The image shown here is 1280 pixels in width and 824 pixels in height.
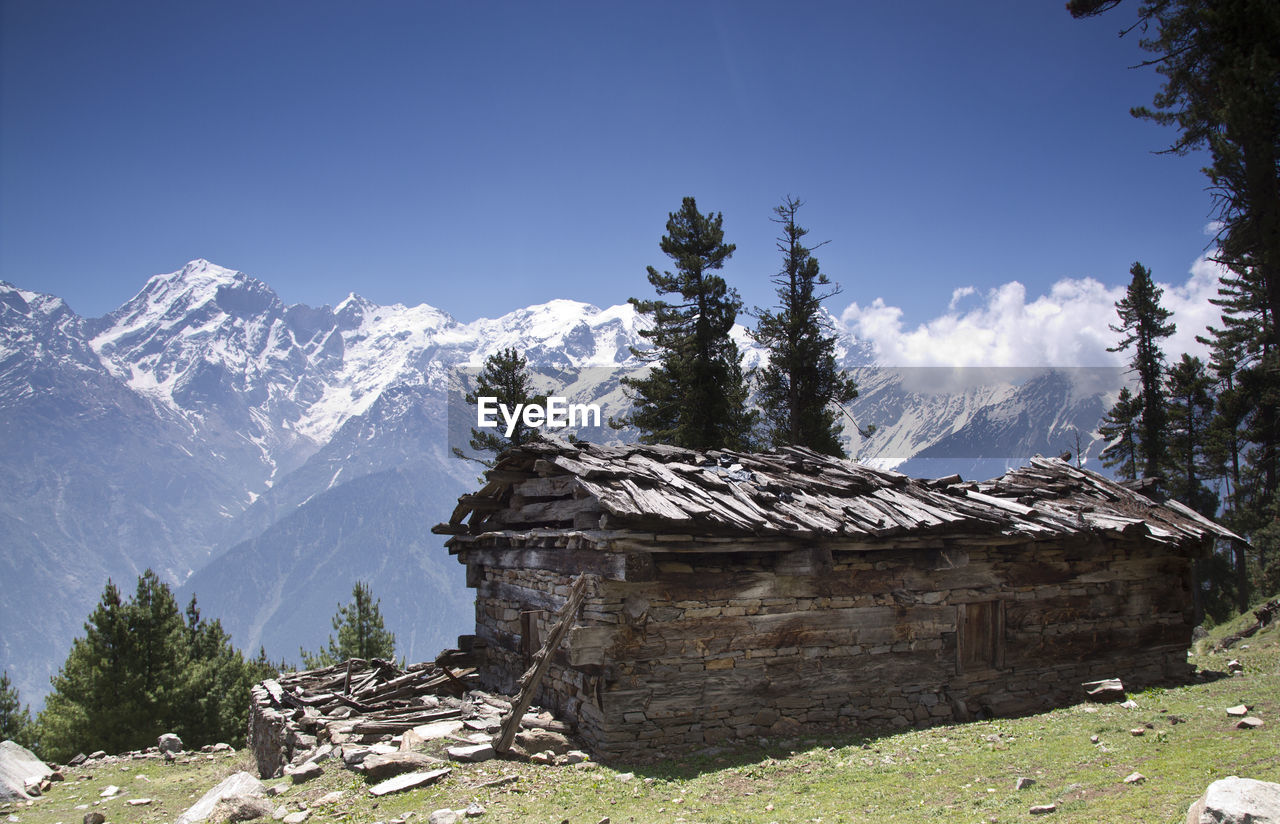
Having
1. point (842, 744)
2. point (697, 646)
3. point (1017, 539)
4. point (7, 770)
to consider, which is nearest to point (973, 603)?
point (1017, 539)

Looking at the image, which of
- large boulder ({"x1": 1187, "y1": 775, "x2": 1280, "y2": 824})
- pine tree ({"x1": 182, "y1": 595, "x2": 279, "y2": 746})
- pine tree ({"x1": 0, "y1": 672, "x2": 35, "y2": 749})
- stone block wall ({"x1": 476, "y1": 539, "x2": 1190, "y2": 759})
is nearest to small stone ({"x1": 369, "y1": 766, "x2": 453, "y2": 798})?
stone block wall ({"x1": 476, "y1": 539, "x2": 1190, "y2": 759})

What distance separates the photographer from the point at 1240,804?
4.36 m

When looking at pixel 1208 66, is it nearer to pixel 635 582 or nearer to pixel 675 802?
pixel 635 582

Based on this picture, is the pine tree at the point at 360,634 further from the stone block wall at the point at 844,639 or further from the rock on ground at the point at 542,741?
the rock on ground at the point at 542,741

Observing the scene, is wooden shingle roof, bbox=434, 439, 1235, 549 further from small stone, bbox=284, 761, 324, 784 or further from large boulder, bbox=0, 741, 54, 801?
large boulder, bbox=0, 741, 54, 801

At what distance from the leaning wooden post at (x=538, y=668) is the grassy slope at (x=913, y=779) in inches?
15.8

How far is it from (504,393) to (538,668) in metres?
23.2

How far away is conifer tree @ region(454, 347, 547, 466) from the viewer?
3139 centimetres

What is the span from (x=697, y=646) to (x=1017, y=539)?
552 centimetres

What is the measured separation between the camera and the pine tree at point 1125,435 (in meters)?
33.1

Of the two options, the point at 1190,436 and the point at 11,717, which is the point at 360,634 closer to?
the point at 11,717


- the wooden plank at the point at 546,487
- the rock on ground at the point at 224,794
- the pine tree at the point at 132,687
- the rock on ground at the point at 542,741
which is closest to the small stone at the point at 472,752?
the rock on ground at the point at 542,741

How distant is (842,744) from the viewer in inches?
379

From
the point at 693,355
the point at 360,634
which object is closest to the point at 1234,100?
the point at 693,355
